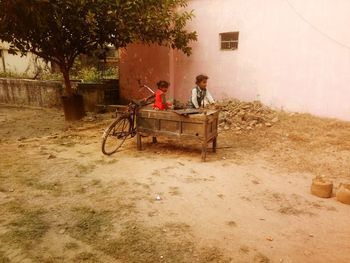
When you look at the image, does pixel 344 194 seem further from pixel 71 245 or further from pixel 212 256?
pixel 71 245

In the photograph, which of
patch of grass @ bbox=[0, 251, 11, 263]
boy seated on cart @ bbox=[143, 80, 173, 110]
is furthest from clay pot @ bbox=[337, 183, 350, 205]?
patch of grass @ bbox=[0, 251, 11, 263]

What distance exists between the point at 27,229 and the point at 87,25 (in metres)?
5.65

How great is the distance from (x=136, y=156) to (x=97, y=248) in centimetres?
310

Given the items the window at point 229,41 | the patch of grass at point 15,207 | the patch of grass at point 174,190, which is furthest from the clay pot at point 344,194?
the window at point 229,41

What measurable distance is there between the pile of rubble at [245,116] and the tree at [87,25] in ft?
7.35

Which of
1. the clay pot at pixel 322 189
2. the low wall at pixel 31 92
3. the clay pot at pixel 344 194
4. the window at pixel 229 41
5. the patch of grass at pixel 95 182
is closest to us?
the clay pot at pixel 344 194

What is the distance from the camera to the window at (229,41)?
923cm

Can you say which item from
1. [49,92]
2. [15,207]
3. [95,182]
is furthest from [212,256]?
[49,92]

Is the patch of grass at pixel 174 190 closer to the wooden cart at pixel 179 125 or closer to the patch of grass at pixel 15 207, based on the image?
the wooden cart at pixel 179 125

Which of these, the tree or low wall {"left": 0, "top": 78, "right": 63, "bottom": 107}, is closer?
the tree

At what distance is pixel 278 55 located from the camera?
27.9 feet

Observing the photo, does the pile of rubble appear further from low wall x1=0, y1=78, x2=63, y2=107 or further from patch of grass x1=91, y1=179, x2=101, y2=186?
low wall x1=0, y1=78, x2=63, y2=107

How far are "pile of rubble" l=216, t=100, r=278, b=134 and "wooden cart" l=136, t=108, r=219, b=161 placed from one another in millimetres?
1890

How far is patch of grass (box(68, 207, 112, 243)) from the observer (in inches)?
141
